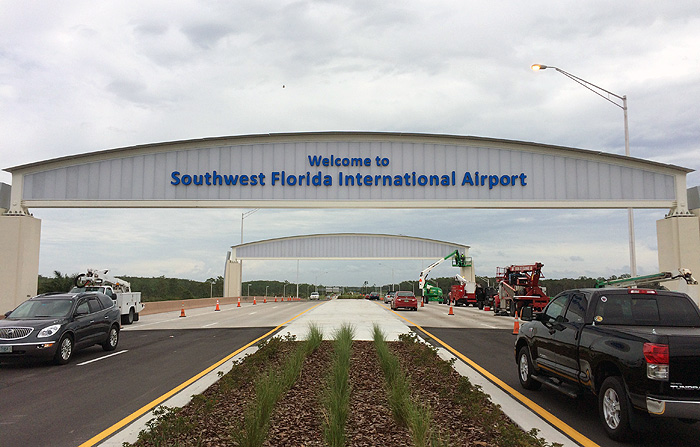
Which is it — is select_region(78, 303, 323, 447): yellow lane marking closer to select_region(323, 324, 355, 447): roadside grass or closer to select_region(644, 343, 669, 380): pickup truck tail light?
select_region(323, 324, 355, 447): roadside grass

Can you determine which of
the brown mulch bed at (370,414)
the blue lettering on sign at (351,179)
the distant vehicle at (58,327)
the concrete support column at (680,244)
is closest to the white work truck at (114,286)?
the blue lettering on sign at (351,179)

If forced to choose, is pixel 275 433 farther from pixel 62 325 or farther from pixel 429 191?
pixel 429 191

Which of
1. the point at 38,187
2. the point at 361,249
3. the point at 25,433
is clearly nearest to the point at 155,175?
the point at 38,187

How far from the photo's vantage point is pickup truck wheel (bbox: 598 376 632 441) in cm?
626

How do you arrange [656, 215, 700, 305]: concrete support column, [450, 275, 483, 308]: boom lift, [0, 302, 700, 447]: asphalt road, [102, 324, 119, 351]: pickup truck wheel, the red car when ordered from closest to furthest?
[0, 302, 700, 447]: asphalt road → [102, 324, 119, 351]: pickup truck wheel → [656, 215, 700, 305]: concrete support column → the red car → [450, 275, 483, 308]: boom lift

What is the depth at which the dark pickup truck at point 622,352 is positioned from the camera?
5.98 m

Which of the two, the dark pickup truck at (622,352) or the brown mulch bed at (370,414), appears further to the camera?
the brown mulch bed at (370,414)

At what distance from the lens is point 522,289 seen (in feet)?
99.5

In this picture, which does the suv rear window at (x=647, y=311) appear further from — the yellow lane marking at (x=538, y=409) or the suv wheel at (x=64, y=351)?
the suv wheel at (x=64, y=351)

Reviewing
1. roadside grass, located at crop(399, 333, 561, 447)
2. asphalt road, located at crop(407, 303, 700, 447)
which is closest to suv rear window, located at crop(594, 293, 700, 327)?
asphalt road, located at crop(407, 303, 700, 447)

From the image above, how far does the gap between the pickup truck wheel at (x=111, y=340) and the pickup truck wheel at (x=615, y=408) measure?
12.7 metres

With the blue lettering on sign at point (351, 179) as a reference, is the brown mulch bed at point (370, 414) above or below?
below

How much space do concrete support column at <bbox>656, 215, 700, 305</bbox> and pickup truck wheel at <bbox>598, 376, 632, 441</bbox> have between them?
18786 mm

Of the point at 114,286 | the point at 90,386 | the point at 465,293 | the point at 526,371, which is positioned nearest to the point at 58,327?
the point at 90,386
